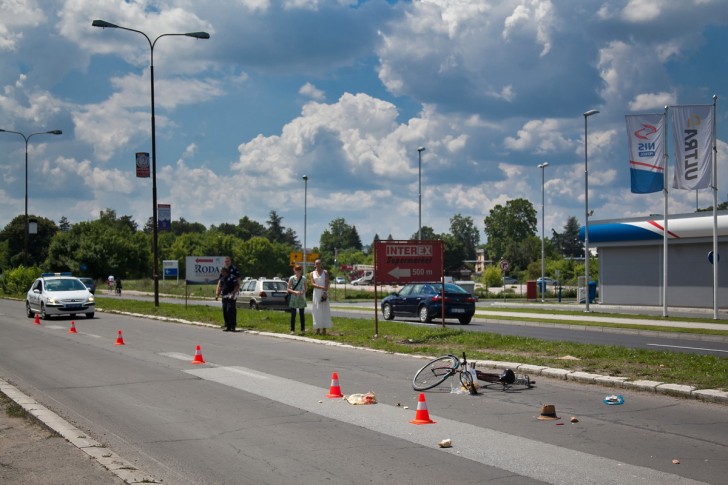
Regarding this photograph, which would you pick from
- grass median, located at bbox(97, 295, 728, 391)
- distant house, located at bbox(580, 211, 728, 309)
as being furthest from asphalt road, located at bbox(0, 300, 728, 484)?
distant house, located at bbox(580, 211, 728, 309)

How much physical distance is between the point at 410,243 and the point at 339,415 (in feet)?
34.2

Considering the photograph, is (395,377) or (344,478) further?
(395,377)

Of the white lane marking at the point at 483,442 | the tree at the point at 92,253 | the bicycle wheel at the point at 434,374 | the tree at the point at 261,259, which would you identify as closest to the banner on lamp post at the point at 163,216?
the white lane marking at the point at 483,442

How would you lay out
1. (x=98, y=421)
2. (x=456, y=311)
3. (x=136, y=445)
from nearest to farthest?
(x=136, y=445)
(x=98, y=421)
(x=456, y=311)

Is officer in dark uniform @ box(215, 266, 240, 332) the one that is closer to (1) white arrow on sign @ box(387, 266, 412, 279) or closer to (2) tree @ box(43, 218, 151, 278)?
(1) white arrow on sign @ box(387, 266, 412, 279)

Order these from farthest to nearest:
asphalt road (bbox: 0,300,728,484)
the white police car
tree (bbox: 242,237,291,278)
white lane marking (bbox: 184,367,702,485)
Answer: tree (bbox: 242,237,291,278)
the white police car
asphalt road (bbox: 0,300,728,484)
white lane marking (bbox: 184,367,702,485)

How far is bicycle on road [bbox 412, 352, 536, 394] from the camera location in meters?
10.9

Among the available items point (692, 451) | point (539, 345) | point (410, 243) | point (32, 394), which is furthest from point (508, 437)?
point (410, 243)

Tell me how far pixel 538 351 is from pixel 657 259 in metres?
26.9

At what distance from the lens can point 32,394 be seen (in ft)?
35.9

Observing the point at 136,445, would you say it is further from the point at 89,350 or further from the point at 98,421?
the point at 89,350

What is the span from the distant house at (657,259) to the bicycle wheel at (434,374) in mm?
28149

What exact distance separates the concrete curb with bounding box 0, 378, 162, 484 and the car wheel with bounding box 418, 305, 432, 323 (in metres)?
18.1

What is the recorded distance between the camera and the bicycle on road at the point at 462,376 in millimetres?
10859
